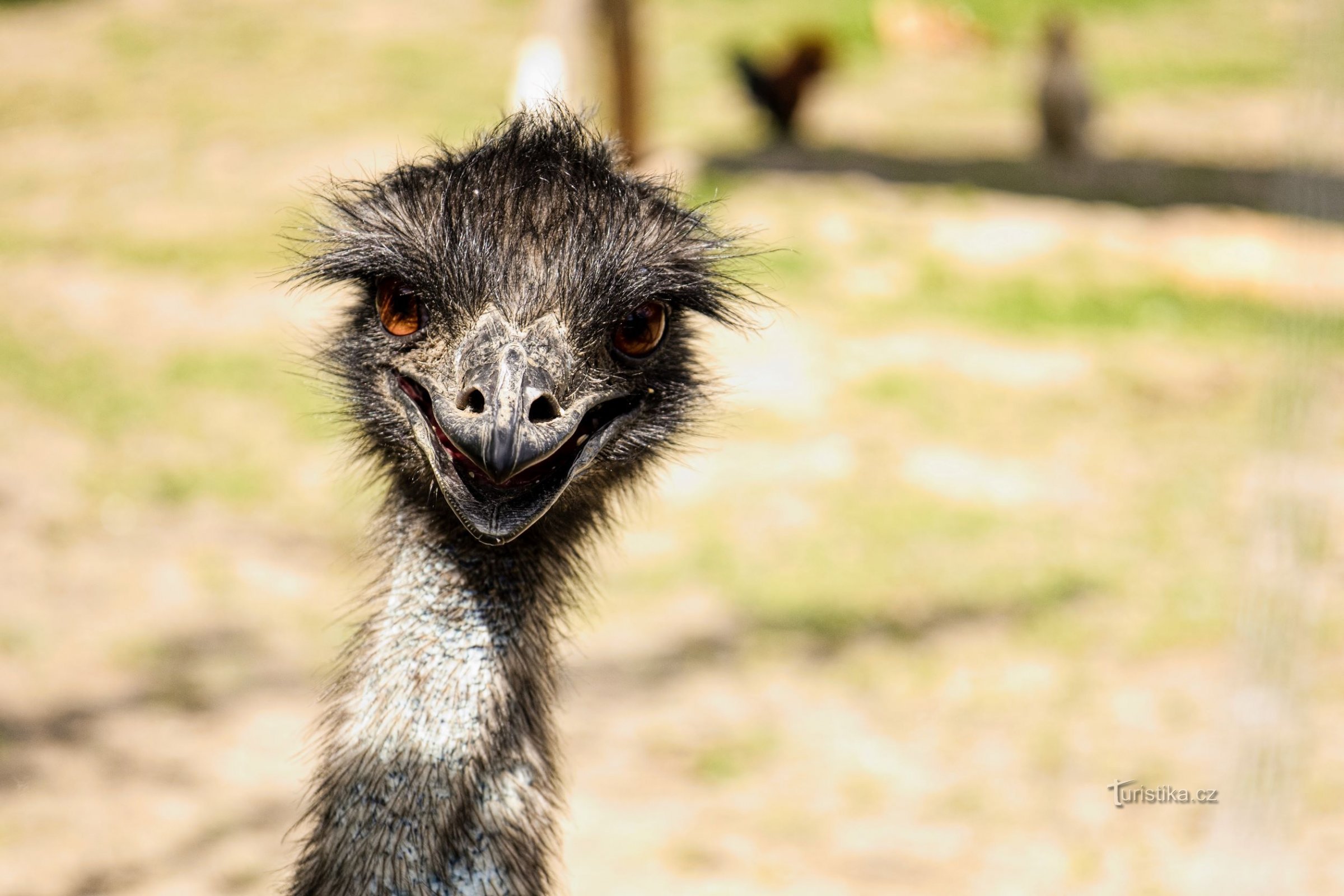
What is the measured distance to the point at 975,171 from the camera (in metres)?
9.87

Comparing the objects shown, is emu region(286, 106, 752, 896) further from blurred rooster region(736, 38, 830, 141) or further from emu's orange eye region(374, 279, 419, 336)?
blurred rooster region(736, 38, 830, 141)

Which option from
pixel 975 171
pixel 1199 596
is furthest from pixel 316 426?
pixel 975 171

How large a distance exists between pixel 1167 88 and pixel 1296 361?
1178 centimetres

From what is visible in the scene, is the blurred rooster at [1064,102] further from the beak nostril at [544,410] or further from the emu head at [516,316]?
the beak nostril at [544,410]

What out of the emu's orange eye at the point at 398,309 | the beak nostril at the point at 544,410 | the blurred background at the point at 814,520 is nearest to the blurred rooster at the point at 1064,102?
the blurred background at the point at 814,520

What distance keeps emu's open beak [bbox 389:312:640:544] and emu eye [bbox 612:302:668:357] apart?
5.3 inches

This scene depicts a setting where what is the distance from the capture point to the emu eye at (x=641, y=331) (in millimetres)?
1802

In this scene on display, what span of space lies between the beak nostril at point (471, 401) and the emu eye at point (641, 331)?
0.28 m

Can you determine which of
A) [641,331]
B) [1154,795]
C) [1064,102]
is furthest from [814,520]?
[1064,102]

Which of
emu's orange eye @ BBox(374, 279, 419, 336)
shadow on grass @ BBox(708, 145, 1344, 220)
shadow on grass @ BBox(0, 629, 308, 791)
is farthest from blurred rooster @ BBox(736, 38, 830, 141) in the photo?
emu's orange eye @ BBox(374, 279, 419, 336)

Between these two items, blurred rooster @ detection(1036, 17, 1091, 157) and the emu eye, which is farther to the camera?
blurred rooster @ detection(1036, 17, 1091, 157)

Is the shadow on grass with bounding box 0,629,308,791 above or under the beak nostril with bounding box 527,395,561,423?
above

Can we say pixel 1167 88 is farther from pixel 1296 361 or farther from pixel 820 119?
pixel 1296 361

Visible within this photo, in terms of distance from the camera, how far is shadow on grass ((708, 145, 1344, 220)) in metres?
9.36
